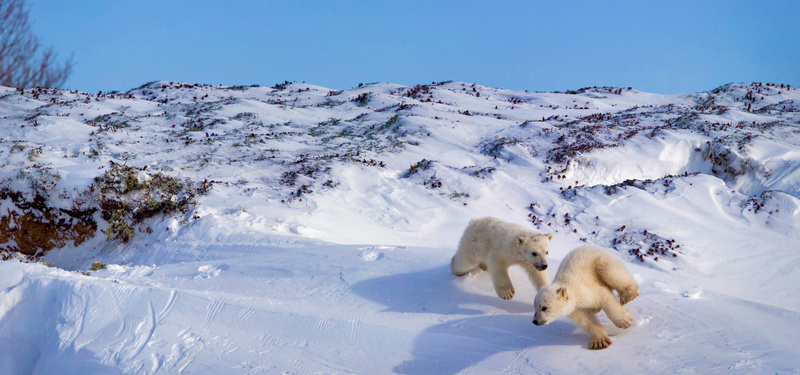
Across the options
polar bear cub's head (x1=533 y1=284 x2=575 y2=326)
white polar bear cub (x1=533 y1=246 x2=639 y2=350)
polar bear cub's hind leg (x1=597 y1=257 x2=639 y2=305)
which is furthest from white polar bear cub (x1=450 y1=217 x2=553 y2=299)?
polar bear cub's head (x1=533 y1=284 x2=575 y2=326)

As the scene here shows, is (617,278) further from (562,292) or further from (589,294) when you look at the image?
(562,292)

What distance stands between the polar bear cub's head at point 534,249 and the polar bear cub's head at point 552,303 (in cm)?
76

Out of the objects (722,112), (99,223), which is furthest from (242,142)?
(722,112)

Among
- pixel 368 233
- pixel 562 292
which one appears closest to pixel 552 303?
pixel 562 292

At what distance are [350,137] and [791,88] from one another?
953 inches

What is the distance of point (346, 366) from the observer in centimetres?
405

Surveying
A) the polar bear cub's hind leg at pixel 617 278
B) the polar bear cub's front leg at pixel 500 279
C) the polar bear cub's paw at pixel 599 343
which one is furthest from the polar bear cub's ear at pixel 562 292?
the polar bear cub's front leg at pixel 500 279

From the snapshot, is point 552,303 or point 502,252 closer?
point 552,303

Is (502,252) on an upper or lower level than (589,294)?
upper

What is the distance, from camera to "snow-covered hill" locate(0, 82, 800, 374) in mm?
4203

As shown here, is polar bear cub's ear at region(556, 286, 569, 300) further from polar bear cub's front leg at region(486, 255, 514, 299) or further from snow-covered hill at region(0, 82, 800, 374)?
polar bear cub's front leg at region(486, 255, 514, 299)

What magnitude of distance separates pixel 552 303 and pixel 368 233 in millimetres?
5178

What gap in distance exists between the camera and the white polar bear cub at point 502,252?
4648 millimetres

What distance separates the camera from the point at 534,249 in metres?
4.61
